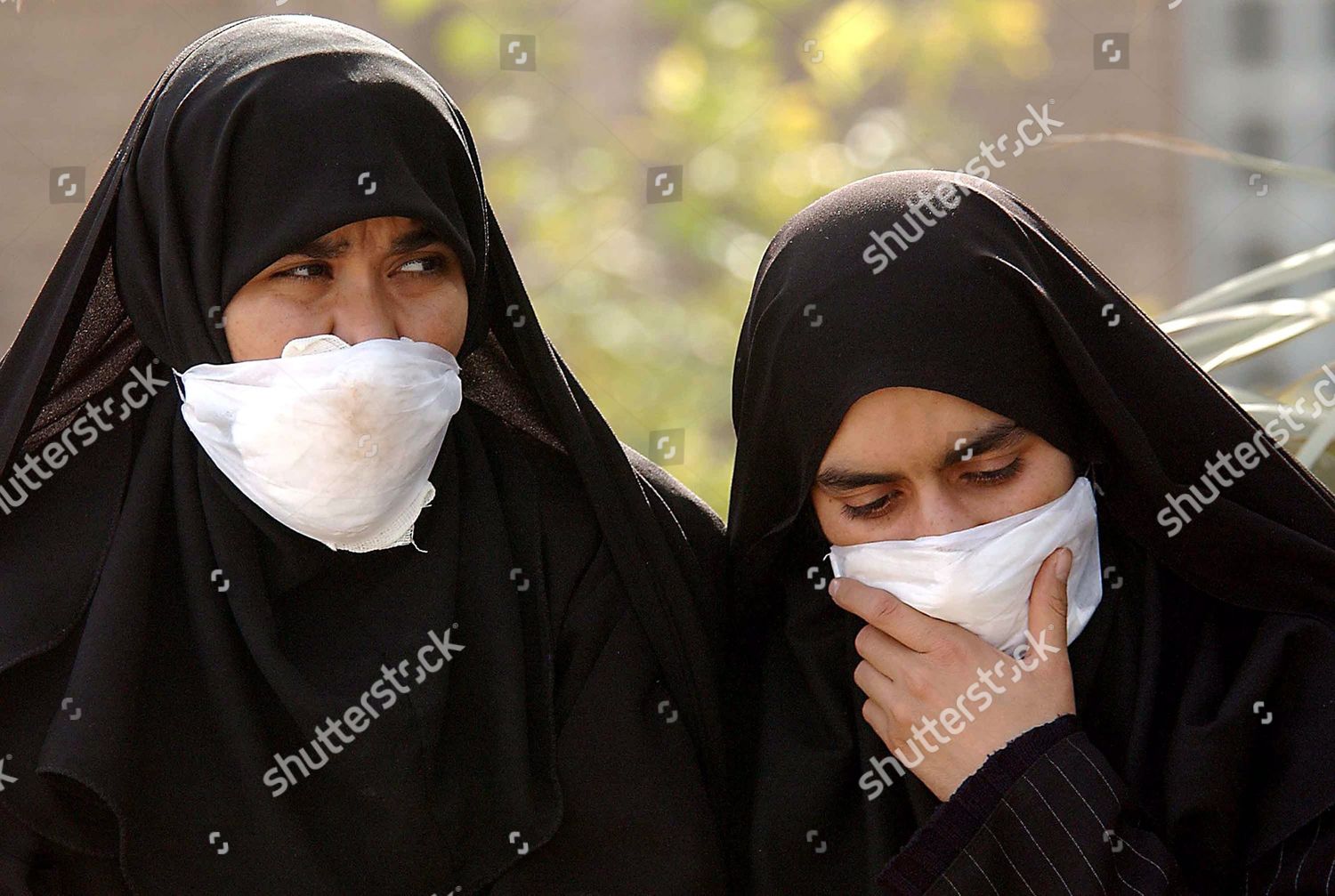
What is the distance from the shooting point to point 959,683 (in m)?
1.95

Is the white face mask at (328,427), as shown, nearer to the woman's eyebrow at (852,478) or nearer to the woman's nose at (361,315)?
the woman's nose at (361,315)

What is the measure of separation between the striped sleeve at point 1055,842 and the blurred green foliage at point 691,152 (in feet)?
7.22

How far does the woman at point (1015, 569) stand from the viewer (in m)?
1.88

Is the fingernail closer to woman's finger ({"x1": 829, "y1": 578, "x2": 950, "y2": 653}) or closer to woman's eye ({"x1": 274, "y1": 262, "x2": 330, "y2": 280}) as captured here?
woman's finger ({"x1": 829, "y1": 578, "x2": 950, "y2": 653})

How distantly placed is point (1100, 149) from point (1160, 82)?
0.32 m

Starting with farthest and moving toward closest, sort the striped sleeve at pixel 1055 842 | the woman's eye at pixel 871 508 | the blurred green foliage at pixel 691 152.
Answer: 1. the blurred green foliage at pixel 691 152
2. the woman's eye at pixel 871 508
3. the striped sleeve at pixel 1055 842

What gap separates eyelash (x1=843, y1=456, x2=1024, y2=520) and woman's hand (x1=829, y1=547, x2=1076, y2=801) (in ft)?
0.31

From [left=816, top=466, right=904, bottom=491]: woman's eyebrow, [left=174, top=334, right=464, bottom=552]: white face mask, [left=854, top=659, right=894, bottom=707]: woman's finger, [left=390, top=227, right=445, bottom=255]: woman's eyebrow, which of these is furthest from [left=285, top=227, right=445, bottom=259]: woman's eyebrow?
[left=854, top=659, right=894, bottom=707]: woman's finger

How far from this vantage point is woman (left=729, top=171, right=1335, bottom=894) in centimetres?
188

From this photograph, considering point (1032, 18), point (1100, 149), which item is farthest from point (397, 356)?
point (1100, 149)

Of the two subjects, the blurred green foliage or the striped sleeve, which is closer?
the striped sleeve

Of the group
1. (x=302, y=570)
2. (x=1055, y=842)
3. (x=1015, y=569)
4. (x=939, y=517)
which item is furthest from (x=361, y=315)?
(x=1055, y=842)

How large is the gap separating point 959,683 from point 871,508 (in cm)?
25

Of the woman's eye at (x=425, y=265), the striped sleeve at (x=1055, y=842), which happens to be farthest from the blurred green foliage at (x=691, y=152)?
the striped sleeve at (x=1055, y=842)
